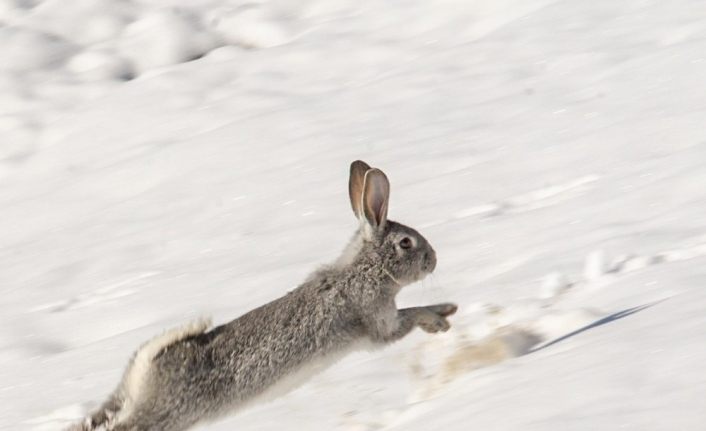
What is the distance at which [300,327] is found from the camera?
235 inches

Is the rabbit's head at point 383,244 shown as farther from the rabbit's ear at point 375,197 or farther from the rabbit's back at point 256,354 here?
the rabbit's back at point 256,354

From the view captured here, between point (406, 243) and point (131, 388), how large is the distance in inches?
63.8

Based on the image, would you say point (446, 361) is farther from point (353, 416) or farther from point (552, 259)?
point (552, 259)

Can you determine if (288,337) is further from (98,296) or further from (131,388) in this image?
(98,296)

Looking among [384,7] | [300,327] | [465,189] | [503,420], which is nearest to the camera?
[503,420]

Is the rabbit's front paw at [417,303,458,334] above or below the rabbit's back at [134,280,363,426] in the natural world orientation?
below

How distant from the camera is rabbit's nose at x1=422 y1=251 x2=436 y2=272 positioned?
21.8ft

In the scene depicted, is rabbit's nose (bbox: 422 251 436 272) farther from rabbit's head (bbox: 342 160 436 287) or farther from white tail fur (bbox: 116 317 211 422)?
white tail fur (bbox: 116 317 211 422)

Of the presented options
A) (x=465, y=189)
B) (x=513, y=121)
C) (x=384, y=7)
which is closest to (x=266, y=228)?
(x=465, y=189)

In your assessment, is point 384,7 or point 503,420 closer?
point 503,420

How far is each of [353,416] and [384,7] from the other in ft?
28.1

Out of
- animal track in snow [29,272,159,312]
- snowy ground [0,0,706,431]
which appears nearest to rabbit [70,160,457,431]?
snowy ground [0,0,706,431]

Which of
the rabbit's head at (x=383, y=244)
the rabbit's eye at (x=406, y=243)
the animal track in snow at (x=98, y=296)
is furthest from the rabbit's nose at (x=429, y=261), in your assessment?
the animal track in snow at (x=98, y=296)

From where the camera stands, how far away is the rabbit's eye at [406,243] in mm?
6570
